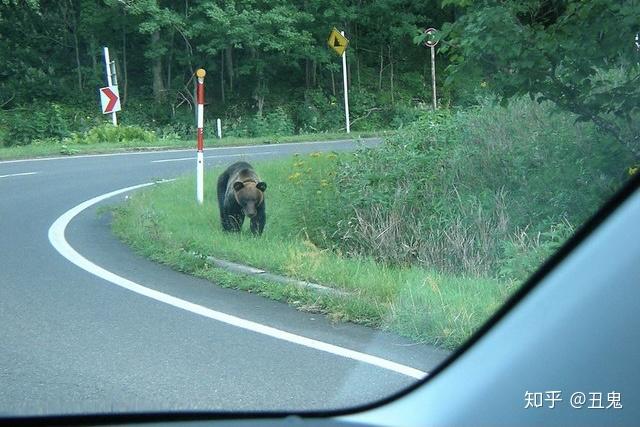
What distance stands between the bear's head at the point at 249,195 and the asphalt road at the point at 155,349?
1.69 m

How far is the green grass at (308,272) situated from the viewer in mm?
6707

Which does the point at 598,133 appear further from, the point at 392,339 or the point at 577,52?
the point at 392,339

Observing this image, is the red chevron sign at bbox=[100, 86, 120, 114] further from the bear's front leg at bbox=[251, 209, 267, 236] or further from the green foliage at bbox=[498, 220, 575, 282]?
the green foliage at bbox=[498, 220, 575, 282]

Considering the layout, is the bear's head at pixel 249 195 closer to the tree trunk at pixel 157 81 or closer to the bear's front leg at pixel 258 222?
the bear's front leg at pixel 258 222

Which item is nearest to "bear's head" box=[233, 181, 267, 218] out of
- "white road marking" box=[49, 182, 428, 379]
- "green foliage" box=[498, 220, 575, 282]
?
"white road marking" box=[49, 182, 428, 379]

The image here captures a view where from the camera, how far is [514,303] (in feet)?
8.92

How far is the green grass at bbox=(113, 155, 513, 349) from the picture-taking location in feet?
22.0

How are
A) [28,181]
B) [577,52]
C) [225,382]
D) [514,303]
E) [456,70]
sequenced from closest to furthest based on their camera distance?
[514,303], [225,382], [577,52], [456,70], [28,181]

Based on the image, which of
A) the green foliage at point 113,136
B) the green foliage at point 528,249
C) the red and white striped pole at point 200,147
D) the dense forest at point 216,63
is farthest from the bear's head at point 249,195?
the dense forest at point 216,63

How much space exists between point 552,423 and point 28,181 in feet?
53.9

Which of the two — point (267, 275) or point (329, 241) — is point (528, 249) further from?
point (329, 241)

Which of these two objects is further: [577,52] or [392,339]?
[577,52]

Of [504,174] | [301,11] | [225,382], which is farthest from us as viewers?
[301,11]

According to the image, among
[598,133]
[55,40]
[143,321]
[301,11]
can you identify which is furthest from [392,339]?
[55,40]
